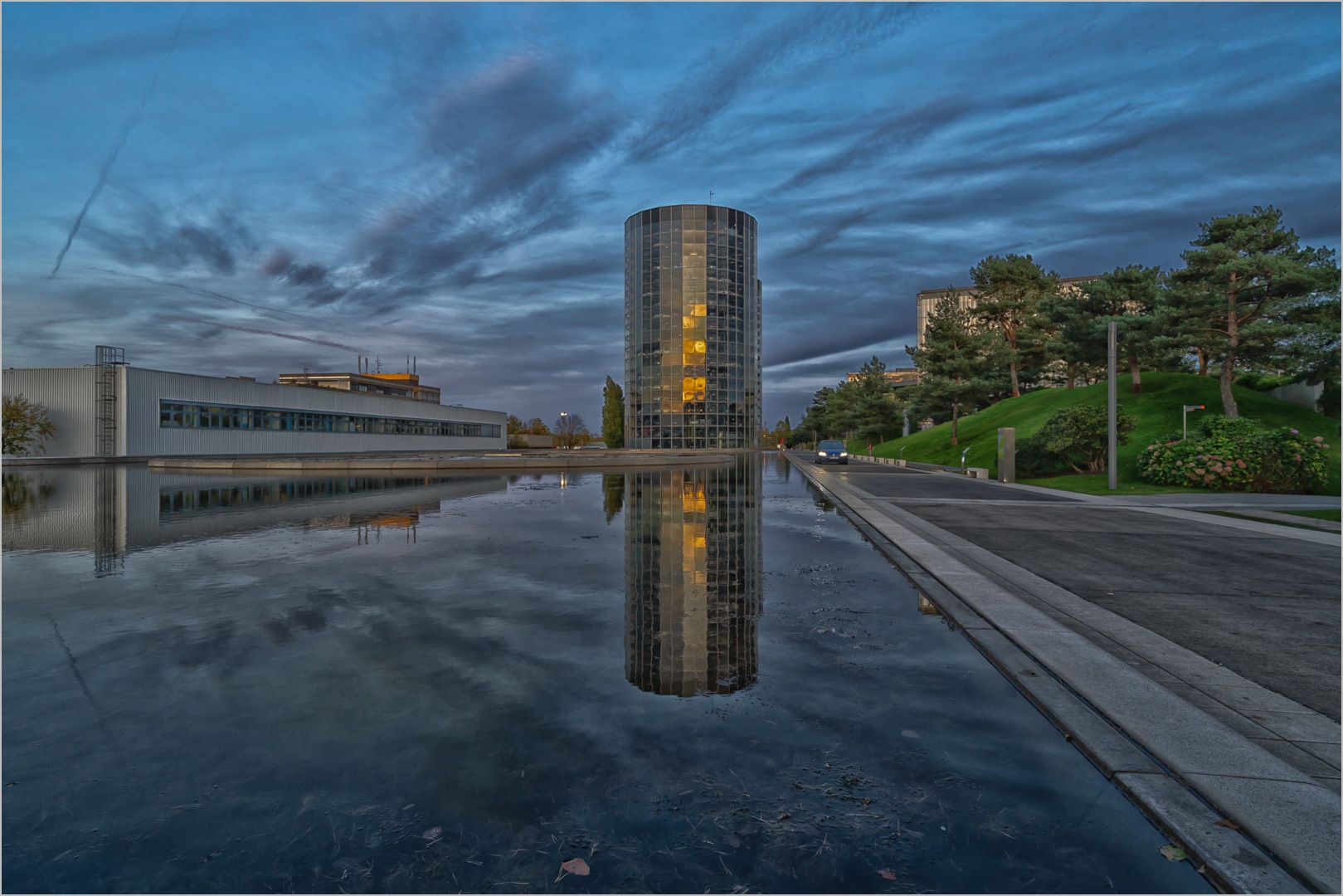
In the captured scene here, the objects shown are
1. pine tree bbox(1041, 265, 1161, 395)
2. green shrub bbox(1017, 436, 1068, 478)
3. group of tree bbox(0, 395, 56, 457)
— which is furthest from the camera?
group of tree bbox(0, 395, 56, 457)

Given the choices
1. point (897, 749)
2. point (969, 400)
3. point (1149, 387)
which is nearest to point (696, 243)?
point (969, 400)

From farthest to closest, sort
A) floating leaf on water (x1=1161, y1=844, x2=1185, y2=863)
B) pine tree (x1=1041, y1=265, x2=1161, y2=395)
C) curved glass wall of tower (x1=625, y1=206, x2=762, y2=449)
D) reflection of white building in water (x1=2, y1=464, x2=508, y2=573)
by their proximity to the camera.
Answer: curved glass wall of tower (x1=625, y1=206, x2=762, y2=449), pine tree (x1=1041, y1=265, x2=1161, y2=395), reflection of white building in water (x1=2, y1=464, x2=508, y2=573), floating leaf on water (x1=1161, y1=844, x2=1185, y2=863)

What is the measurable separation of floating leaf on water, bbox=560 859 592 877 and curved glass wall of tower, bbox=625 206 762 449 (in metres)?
79.9

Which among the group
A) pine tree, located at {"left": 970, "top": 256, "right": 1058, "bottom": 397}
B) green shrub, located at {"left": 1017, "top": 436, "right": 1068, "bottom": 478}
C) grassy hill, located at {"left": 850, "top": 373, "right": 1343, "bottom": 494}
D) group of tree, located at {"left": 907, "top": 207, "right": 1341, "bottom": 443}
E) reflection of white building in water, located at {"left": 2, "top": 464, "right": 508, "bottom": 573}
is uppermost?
pine tree, located at {"left": 970, "top": 256, "right": 1058, "bottom": 397}

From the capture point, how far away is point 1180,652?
5879 millimetres

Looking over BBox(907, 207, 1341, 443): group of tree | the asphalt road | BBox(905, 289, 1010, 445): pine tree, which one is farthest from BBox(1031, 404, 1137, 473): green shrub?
BBox(905, 289, 1010, 445): pine tree

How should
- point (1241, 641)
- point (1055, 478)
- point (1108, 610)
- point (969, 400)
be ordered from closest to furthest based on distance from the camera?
point (1241, 641) → point (1108, 610) → point (1055, 478) → point (969, 400)

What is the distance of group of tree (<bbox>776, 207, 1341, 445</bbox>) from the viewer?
26.9m

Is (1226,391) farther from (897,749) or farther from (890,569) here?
(897,749)

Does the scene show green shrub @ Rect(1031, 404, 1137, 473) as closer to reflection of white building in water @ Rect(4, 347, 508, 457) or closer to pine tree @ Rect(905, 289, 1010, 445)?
pine tree @ Rect(905, 289, 1010, 445)

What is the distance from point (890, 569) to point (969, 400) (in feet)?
161

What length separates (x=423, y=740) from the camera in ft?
13.1

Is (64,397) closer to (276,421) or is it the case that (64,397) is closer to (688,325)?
(276,421)

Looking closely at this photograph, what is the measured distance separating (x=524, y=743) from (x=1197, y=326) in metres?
36.2
